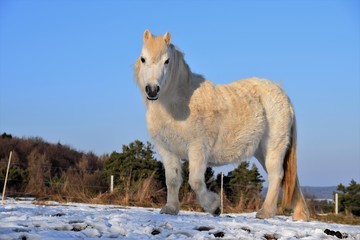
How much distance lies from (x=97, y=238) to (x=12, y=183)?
12.3m

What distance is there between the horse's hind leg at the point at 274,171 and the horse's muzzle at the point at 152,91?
2.72m

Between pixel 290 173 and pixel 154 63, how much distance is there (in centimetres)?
346

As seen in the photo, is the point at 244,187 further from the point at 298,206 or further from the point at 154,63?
the point at 154,63

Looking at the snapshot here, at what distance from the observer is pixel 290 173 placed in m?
8.26

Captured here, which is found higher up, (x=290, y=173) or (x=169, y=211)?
(x=290, y=173)

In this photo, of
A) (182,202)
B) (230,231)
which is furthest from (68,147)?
(230,231)

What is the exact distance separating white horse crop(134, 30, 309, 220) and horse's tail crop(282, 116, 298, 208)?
2cm

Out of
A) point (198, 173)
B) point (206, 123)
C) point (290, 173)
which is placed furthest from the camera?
point (290, 173)

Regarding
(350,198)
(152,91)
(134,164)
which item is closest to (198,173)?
(152,91)

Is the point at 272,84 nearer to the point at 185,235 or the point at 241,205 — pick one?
the point at 185,235

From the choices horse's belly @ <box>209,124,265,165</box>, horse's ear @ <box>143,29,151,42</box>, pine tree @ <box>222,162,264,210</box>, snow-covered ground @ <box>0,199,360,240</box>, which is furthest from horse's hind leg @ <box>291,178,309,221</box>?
pine tree @ <box>222,162,264,210</box>

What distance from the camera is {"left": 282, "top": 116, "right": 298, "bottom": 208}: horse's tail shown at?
8.17 metres

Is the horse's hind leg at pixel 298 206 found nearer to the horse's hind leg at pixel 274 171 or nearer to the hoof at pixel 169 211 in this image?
the horse's hind leg at pixel 274 171

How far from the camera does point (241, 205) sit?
1356cm
